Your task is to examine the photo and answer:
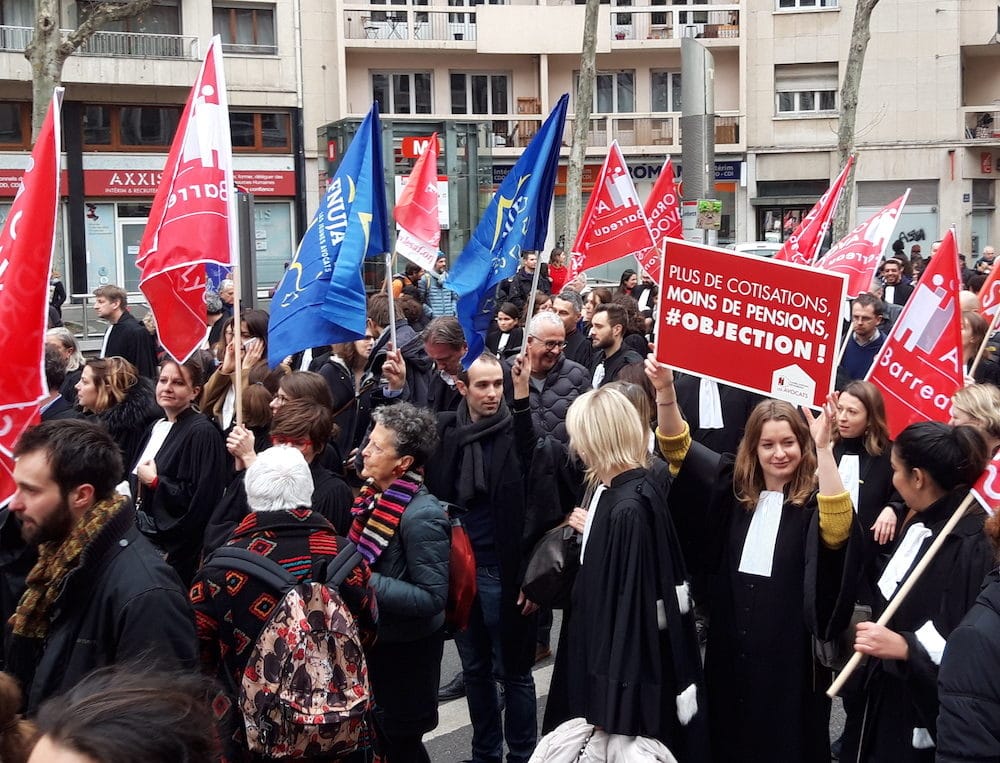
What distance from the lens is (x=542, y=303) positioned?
37.6 feet

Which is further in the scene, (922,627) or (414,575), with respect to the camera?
(414,575)

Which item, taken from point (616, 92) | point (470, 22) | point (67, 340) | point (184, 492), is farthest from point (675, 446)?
point (616, 92)

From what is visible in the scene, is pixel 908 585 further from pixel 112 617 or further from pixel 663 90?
pixel 663 90

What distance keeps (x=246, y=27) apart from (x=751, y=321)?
105ft

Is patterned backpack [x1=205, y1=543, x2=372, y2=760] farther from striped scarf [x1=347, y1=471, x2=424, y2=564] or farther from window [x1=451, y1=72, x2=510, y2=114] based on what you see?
window [x1=451, y1=72, x2=510, y2=114]

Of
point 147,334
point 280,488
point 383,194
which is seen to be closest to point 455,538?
point 280,488

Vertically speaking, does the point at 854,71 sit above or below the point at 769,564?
above

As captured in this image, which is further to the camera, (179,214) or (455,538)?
(179,214)

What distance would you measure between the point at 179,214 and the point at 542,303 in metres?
5.99

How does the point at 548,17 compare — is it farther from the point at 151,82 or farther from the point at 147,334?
the point at 147,334

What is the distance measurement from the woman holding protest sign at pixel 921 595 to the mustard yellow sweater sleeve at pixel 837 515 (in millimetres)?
208

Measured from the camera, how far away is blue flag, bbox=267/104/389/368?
6.32 meters

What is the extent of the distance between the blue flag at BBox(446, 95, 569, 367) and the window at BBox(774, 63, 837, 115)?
104 ft

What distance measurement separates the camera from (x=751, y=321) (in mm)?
4449
